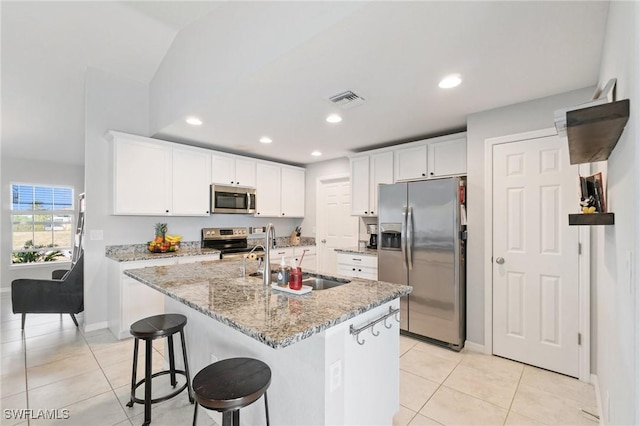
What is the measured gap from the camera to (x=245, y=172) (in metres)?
4.69

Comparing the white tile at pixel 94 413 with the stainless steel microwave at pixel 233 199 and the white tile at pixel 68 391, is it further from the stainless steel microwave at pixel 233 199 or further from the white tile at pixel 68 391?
the stainless steel microwave at pixel 233 199

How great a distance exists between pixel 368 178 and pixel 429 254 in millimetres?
1572

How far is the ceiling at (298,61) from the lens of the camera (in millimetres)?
1665

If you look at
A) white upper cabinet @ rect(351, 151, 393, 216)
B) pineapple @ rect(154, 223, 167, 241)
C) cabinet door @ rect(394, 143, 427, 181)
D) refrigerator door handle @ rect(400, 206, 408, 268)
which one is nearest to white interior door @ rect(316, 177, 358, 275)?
white upper cabinet @ rect(351, 151, 393, 216)

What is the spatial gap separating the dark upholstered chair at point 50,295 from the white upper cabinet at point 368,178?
144 inches

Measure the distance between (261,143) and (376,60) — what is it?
2503 mm

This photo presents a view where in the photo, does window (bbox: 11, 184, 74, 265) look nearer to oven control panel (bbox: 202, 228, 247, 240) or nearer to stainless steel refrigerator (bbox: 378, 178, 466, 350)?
oven control panel (bbox: 202, 228, 247, 240)

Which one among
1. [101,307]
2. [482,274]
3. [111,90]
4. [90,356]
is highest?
[111,90]

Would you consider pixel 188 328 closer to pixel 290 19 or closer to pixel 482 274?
pixel 290 19

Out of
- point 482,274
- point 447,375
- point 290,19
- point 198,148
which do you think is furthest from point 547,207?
point 198,148

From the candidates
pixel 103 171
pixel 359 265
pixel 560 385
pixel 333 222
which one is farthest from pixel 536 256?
pixel 103 171

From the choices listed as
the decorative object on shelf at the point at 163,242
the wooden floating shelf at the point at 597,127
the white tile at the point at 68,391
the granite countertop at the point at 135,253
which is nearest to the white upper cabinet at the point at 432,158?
the wooden floating shelf at the point at 597,127

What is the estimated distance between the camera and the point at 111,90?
3.67 metres

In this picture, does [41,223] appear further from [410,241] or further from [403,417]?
[403,417]
